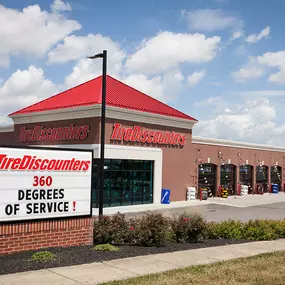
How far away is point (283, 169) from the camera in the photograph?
49.9 metres

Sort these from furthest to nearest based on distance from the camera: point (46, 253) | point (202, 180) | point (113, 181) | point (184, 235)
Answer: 1. point (202, 180)
2. point (113, 181)
3. point (184, 235)
4. point (46, 253)

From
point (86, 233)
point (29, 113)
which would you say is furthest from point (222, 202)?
point (86, 233)

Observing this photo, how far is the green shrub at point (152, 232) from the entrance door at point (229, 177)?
28.2m

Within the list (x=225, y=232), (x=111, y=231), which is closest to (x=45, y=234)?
(x=111, y=231)

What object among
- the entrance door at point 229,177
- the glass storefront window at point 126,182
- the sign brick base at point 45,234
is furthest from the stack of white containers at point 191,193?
the sign brick base at point 45,234

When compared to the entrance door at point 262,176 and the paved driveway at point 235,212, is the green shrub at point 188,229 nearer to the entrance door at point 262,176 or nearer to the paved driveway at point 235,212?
the paved driveway at point 235,212

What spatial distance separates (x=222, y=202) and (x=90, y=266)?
83.3 feet

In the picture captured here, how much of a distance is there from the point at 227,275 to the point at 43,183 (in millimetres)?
5296

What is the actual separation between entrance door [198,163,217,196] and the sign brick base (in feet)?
83.7

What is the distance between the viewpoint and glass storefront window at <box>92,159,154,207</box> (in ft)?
91.0

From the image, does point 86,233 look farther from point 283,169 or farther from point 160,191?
point 283,169

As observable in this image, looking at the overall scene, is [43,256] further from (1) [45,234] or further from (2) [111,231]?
(2) [111,231]

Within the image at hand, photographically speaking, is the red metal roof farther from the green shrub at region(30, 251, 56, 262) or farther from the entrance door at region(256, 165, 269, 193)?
the green shrub at region(30, 251, 56, 262)

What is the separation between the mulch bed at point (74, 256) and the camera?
31.2ft
